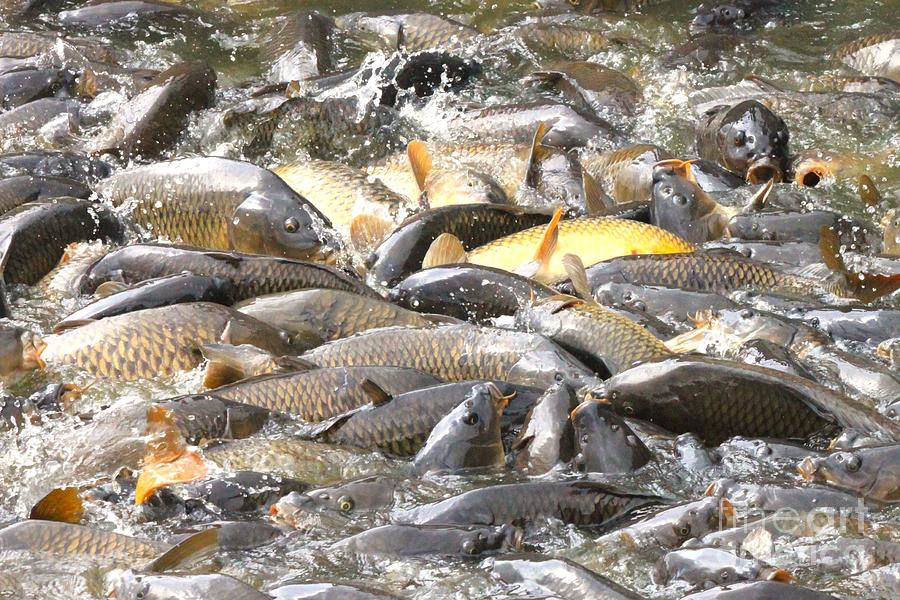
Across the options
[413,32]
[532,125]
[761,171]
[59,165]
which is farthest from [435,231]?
[413,32]

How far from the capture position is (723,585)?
9.34 feet

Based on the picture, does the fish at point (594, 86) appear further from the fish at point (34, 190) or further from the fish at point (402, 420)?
the fish at point (402, 420)

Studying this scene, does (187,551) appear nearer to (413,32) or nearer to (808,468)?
(808,468)

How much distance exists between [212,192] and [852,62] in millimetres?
3895

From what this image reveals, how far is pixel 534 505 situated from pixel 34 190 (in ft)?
9.75

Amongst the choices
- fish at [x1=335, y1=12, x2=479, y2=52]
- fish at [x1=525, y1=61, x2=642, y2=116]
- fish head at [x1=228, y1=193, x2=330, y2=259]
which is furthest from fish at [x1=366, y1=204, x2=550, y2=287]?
fish at [x1=335, y1=12, x2=479, y2=52]

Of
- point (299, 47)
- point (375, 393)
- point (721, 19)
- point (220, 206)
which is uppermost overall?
point (721, 19)

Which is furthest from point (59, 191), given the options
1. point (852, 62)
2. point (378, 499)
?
point (852, 62)

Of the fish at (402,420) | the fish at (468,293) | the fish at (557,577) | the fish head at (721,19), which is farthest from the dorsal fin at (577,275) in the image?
the fish head at (721,19)

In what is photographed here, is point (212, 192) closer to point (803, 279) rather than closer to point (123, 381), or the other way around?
point (123, 381)

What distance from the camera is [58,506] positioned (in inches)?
128

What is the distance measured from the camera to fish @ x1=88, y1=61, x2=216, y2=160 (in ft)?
19.3

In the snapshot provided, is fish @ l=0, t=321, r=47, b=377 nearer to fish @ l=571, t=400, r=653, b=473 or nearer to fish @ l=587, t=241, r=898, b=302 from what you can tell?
fish @ l=571, t=400, r=653, b=473

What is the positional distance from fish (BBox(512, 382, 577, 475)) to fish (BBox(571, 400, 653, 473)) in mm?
30
